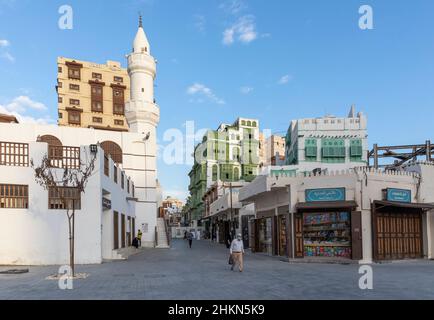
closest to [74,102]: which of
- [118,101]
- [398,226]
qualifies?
[118,101]

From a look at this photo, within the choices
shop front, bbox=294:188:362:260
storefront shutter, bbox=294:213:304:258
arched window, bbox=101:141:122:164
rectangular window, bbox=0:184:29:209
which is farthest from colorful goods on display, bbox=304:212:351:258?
arched window, bbox=101:141:122:164

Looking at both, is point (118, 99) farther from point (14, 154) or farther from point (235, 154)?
point (14, 154)

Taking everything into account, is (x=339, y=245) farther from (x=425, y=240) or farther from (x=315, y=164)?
(x=315, y=164)

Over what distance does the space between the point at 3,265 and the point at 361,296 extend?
57.0 ft

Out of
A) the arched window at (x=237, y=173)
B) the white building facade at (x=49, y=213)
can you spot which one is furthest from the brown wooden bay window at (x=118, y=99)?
the white building facade at (x=49, y=213)

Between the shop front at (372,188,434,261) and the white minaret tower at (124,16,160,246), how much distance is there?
95.6ft

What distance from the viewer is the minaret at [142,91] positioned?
4704cm

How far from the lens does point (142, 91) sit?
4841cm

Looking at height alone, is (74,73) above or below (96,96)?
above

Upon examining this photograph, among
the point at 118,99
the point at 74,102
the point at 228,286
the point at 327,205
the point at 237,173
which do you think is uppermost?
the point at 118,99

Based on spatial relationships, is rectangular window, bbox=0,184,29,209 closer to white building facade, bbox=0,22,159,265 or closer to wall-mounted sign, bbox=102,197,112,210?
white building facade, bbox=0,22,159,265

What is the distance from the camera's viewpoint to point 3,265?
20.3 meters

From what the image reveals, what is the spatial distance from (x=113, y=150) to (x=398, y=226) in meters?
30.1

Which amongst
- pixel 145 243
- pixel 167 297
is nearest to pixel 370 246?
pixel 167 297
